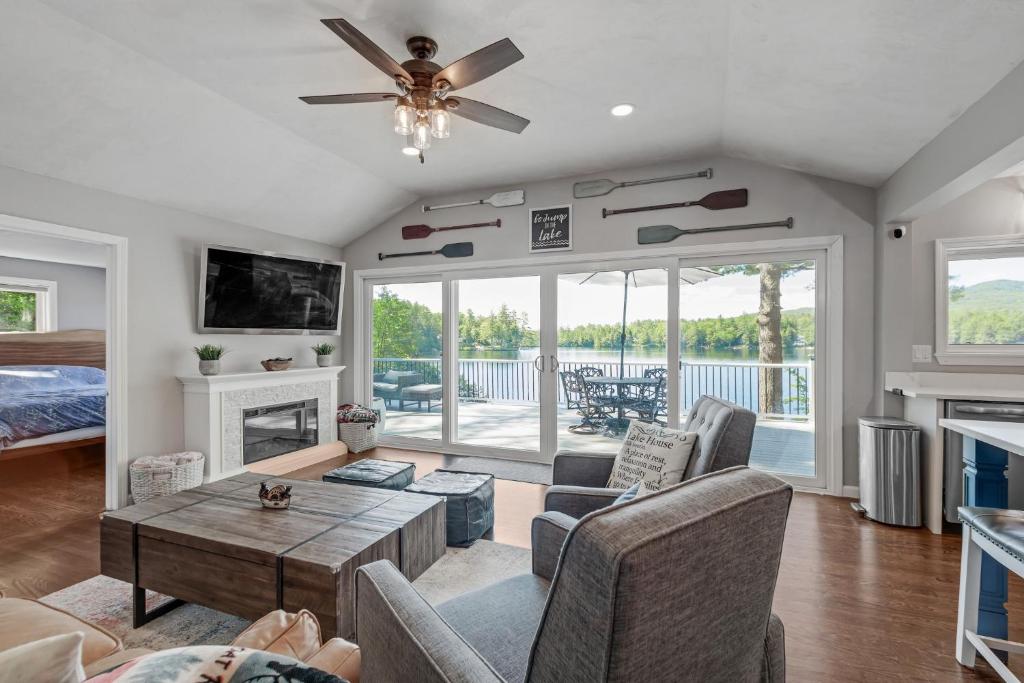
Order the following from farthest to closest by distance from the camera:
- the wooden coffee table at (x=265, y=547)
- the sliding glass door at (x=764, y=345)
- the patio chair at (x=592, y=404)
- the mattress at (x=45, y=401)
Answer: the patio chair at (x=592, y=404) < the mattress at (x=45, y=401) < the sliding glass door at (x=764, y=345) < the wooden coffee table at (x=265, y=547)

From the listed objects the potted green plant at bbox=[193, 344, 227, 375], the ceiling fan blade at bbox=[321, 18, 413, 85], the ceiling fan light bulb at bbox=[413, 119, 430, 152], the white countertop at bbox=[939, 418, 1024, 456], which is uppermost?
the ceiling fan blade at bbox=[321, 18, 413, 85]

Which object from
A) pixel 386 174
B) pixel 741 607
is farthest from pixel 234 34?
pixel 741 607

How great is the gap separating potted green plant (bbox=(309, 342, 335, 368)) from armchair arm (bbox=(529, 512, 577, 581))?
399cm

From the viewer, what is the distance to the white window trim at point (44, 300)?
5.51m

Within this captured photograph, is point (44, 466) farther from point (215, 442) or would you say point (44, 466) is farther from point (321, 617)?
point (321, 617)

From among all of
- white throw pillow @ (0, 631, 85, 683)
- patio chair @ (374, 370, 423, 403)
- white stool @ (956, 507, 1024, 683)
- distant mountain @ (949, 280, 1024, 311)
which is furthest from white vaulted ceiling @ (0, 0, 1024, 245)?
white throw pillow @ (0, 631, 85, 683)

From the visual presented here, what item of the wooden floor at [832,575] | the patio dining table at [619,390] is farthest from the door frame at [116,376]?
the patio dining table at [619,390]

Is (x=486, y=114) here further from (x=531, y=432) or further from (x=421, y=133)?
(x=531, y=432)

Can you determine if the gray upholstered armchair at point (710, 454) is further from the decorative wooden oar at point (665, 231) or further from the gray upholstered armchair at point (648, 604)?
the decorative wooden oar at point (665, 231)

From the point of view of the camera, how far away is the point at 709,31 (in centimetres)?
232

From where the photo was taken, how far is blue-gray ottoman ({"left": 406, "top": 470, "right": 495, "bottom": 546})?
2748 mm

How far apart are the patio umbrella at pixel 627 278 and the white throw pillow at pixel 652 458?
2079 millimetres

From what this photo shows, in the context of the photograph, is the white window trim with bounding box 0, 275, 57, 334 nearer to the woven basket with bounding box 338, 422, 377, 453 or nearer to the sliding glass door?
the woven basket with bounding box 338, 422, 377, 453

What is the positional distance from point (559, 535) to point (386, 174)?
12.7 feet
